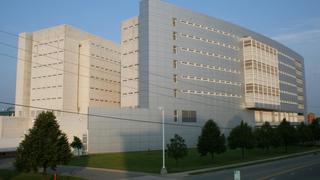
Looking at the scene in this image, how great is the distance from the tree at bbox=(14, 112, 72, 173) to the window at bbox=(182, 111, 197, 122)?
49748 mm

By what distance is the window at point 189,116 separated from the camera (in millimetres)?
77969

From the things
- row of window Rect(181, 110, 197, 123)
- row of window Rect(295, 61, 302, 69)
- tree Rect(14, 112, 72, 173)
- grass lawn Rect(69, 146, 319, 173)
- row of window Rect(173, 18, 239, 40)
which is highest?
row of window Rect(295, 61, 302, 69)

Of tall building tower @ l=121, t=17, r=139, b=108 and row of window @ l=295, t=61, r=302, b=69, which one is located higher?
row of window @ l=295, t=61, r=302, b=69

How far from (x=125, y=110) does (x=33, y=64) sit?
137ft

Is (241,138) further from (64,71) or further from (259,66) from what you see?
(64,71)

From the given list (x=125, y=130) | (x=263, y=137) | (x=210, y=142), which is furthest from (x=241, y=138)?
(x=125, y=130)

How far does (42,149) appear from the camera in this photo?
28.3 meters

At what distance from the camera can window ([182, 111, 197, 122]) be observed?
7797 cm

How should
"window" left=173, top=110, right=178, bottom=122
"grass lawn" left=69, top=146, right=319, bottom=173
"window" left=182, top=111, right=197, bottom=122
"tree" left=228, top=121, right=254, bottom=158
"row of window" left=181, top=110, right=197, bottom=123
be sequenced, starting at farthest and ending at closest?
1. "window" left=182, top=111, right=197, bottom=122
2. "row of window" left=181, top=110, right=197, bottom=123
3. "window" left=173, top=110, right=178, bottom=122
4. "tree" left=228, top=121, right=254, bottom=158
5. "grass lawn" left=69, top=146, right=319, bottom=173

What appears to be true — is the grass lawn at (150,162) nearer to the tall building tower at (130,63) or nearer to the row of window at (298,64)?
the tall building tower at (130,63)

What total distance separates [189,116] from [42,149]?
53.0m

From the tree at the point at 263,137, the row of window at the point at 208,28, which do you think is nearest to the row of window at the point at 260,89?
the row of window at the point at 208,28

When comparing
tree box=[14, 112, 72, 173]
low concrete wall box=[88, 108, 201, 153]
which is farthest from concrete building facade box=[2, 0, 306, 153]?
tree box=[14, 112, 72, 173]

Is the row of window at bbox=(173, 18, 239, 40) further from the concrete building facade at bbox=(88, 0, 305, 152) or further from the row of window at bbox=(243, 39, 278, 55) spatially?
the row of window at bbox=(243, 39, 278, 55)
